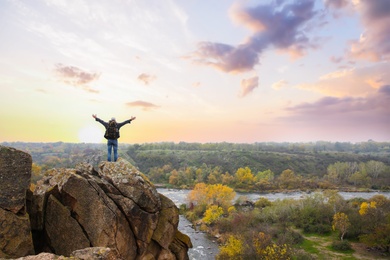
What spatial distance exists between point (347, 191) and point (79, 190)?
176 m

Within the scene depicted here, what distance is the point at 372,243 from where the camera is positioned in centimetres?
6066

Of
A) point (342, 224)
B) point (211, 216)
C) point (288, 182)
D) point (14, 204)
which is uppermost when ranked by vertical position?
point (14, 204)

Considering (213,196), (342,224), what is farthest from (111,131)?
(213,196)

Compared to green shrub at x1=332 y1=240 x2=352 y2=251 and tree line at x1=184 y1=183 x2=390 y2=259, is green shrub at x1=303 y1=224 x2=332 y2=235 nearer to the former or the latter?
tree line at x1=184 y1=183 x2=390 y2=259

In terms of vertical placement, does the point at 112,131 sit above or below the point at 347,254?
above

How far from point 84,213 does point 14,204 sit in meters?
3.48

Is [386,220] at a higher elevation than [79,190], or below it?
below

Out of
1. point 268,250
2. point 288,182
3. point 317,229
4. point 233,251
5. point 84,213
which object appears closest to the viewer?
point 84,213

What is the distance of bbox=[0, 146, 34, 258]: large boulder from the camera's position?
11.5 m

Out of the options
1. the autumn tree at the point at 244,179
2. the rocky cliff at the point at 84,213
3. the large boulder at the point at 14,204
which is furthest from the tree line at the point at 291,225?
the autumn tree at the point at 244,179

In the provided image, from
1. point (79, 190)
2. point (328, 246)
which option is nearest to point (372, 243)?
point (328, 246)

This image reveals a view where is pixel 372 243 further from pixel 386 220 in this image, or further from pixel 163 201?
pixel 163 201

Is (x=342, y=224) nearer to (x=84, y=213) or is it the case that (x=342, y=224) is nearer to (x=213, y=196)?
(x=213, y=196)

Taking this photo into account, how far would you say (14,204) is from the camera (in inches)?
474
